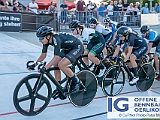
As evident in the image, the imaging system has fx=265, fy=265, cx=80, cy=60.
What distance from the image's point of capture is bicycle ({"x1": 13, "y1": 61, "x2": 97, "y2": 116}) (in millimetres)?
4168

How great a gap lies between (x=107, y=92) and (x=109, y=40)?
248cm

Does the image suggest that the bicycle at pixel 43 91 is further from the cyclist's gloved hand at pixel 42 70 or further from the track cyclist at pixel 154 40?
the track cyclist at pixel 154 40

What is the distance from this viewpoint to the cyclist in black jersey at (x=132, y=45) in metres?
5.62

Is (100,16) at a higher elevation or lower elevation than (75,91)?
higher

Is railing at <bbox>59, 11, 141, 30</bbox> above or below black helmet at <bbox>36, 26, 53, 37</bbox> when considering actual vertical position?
above

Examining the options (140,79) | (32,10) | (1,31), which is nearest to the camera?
(140,79)

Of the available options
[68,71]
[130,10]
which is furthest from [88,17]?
[68,71]

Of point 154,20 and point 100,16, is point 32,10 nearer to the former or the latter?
point 100,16

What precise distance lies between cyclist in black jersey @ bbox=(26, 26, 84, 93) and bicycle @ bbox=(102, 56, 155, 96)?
1027 millimetres

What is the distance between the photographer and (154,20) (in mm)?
17672

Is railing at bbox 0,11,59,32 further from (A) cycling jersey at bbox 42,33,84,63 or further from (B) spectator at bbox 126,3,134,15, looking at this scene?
(A) cycling jersey at bbox 42,33,84,63

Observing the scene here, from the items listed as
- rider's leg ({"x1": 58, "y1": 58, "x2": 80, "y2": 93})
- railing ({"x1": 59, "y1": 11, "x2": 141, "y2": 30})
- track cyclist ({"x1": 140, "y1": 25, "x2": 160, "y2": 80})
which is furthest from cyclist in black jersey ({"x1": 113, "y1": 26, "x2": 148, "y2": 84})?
railing ({"x1": 59, "y1": 11, "x2": 141, "y2": 30})

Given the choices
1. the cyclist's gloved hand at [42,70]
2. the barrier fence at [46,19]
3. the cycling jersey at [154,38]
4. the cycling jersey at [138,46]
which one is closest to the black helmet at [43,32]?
the cyclist's gloved hand at [42,70]

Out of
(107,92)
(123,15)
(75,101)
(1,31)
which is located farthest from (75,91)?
(123,15)
